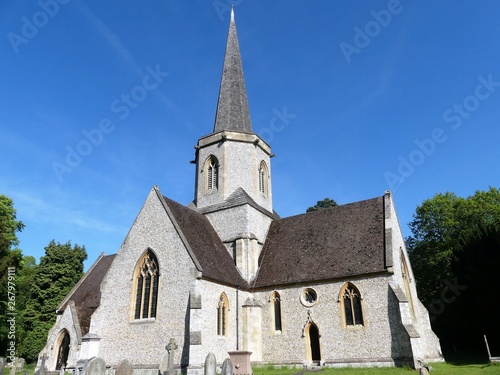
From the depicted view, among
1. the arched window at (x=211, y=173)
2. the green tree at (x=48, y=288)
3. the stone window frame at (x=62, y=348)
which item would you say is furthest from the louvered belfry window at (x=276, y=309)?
the green tree at (x=48, y=288)

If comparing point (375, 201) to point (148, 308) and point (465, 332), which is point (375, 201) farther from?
point (148, 308)

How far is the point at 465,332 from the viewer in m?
26.9

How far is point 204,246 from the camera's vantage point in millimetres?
21609

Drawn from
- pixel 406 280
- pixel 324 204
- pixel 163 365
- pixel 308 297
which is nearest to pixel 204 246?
pixel 308 297

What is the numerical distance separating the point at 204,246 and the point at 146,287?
3798mm

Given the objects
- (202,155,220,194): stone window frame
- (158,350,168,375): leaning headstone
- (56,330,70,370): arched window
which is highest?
(202,155,220,194): stone window frame

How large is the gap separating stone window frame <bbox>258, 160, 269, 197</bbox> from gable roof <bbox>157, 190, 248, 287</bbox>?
5.30 meters

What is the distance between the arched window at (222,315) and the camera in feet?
64.6

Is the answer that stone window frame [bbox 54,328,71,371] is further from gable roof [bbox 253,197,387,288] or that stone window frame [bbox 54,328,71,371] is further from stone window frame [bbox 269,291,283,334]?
stone window frame [bbox 269,291,283,334]

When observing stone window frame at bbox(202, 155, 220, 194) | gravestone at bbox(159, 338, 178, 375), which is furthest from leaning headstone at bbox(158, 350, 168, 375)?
stone window frame at bbox(202, 155, 220, 194)

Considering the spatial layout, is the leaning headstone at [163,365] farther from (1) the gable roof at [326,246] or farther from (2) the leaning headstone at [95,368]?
(1) the gable roof at [326,246]

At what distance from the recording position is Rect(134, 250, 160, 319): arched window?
19.8 metres

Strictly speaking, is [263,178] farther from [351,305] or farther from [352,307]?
[352,307]

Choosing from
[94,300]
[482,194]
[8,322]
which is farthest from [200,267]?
[482,194]
